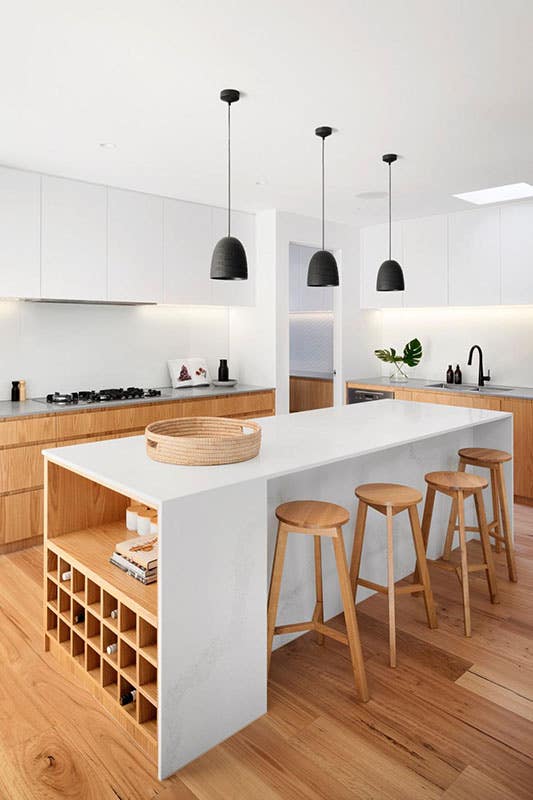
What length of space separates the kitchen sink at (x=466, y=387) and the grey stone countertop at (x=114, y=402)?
1596mm

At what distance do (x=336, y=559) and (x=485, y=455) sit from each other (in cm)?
155

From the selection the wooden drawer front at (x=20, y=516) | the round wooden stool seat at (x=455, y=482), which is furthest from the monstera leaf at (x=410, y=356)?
the wooden drawer front at (x=20, y=516)

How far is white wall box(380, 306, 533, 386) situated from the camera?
5.09 metres

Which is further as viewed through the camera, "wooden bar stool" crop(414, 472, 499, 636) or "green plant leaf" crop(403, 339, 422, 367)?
"green plant leaf" crop(403, 339, 422, 367)

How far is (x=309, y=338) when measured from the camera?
6.25m

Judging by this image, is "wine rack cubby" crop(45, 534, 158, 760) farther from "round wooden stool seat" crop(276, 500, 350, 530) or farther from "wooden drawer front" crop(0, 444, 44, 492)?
"wooden drawer front" crop(0, 444, 44, 492)

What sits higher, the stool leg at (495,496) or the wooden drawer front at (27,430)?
the wooden drawer front at (27,430)

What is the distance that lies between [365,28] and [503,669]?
2.50 meters

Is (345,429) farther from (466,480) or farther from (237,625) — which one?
(237,625)

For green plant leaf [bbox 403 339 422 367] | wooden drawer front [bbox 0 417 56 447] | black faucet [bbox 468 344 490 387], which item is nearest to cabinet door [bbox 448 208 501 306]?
black faucet [bbox 468 344 490 387]

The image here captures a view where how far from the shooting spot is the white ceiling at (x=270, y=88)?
199 cm

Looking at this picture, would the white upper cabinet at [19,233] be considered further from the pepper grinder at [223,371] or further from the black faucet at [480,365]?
the black faucet at [480,365]

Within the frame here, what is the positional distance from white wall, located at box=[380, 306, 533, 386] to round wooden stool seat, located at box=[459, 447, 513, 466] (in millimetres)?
1974

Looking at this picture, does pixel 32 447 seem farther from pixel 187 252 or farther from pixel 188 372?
pixel 187 252
